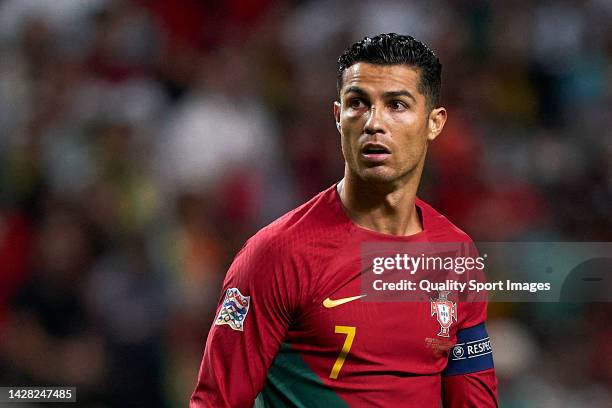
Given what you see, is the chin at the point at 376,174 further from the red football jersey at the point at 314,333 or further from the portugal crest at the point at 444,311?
the portugal crest at the point at 444,311

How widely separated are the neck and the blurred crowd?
2195 millimetres

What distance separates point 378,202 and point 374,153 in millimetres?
188

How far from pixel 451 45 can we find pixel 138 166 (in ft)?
7.50

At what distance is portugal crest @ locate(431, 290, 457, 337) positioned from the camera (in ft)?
10.4

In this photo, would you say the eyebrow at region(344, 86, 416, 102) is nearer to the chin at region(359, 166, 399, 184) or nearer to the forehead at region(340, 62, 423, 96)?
the forehead at region(340, 62, 423, 96)

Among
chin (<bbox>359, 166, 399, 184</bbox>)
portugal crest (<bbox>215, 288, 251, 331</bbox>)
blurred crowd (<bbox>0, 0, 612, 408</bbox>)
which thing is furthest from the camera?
blurred crowd (<bbox>0, 0, 612, 408</bbox>)

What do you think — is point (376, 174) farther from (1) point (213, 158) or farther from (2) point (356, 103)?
(1) point (213, 158)

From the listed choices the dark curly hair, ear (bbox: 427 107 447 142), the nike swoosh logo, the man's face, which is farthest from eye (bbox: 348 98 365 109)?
the nike swoosh logo

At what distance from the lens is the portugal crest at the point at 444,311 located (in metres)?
3.16

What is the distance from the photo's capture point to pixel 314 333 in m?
3.01

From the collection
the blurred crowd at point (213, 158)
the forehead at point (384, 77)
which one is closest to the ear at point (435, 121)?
the forehead at point (384, 77)

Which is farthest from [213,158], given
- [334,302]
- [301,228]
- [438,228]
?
[334,302]

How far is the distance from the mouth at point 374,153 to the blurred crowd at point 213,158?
7.80 feet

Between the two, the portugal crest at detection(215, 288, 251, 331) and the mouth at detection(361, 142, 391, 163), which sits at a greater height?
the mouth at detection(361, 142, 391, 163)
